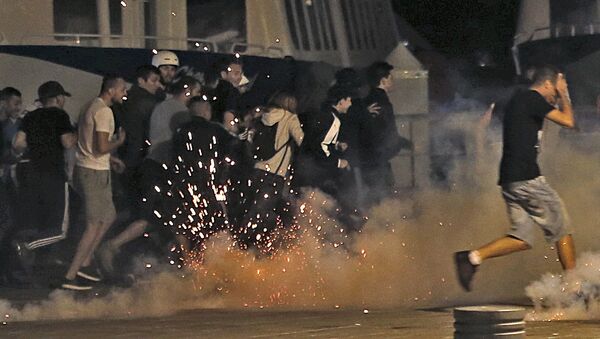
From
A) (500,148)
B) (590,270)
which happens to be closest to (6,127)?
(500,148)

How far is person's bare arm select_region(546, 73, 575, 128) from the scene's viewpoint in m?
11.2

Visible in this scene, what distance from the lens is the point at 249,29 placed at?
1278cm

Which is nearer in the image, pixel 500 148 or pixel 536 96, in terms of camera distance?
pixel 536 96

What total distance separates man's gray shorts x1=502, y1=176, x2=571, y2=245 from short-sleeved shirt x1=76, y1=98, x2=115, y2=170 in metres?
3.22

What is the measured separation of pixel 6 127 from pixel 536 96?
4247 millimetres

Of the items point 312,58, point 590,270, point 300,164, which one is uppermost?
point 312,58

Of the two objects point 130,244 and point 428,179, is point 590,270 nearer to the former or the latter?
point 428,179

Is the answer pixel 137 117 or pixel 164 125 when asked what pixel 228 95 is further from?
pixel 137 117

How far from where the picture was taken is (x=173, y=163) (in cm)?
1255

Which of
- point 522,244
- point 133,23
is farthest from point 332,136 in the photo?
point 522,244

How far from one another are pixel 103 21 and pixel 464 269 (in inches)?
140

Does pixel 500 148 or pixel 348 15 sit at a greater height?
pixel 348 15

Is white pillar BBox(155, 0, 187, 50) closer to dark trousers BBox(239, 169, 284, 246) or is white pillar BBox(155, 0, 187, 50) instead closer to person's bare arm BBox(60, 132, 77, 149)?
person's bare arm BBox(60, 132, 77, 149)

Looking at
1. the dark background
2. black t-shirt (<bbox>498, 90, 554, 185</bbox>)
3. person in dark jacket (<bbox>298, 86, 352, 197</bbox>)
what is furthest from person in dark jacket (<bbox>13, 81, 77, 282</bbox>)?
black t-shirt (<bbox>498, 90, 554, 185</bbox>)
